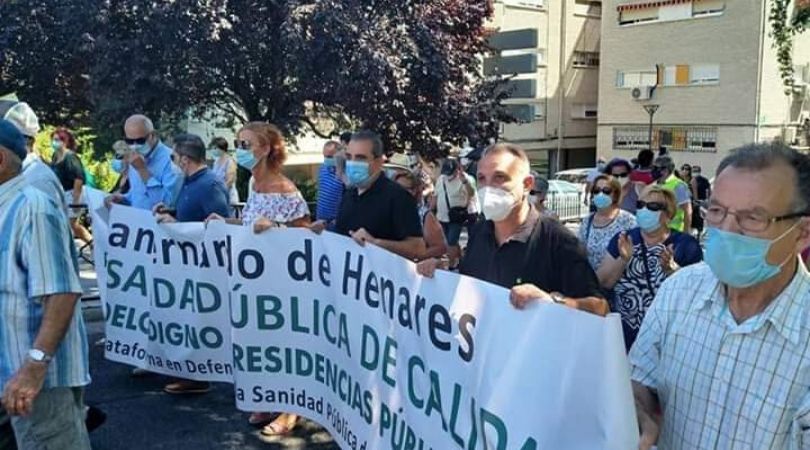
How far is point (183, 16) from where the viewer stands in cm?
1027

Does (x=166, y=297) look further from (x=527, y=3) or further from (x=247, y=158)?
(x=527, y=3)

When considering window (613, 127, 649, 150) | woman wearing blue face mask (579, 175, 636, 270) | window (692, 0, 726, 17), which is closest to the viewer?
woman wearing blue face mask (579, 175, 636, 270)

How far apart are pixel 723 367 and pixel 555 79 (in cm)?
3598

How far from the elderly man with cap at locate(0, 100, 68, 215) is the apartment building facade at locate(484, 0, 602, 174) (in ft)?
99.2

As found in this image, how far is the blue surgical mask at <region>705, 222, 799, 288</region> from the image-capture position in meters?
1.82

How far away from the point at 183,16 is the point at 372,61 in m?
2.64

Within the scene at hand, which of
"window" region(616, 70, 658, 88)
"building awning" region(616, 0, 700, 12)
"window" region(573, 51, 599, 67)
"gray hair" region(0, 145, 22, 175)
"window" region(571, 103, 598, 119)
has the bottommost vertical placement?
"gray hair" region(0, 145, 22, 175)

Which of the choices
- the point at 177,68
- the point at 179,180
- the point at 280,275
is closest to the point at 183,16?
the point at 177,68

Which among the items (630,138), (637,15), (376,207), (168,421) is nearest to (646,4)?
(637,15)

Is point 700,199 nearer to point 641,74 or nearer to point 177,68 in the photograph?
point 177,68

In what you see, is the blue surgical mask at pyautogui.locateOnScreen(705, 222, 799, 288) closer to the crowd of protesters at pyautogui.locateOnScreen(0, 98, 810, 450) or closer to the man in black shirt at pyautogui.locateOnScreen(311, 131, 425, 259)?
the crowd of protesters at pyautogui.locateOnScreen(0, 98, 810, 450)

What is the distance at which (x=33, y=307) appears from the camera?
274cm

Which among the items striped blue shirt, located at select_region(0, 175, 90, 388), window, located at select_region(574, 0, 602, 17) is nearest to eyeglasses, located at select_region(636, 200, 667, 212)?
striped blue shirt, located at select_region(0, 175, 90, 388)

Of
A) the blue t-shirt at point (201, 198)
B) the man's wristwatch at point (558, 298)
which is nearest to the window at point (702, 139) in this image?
the blue t-shirt at point (201, 198)
